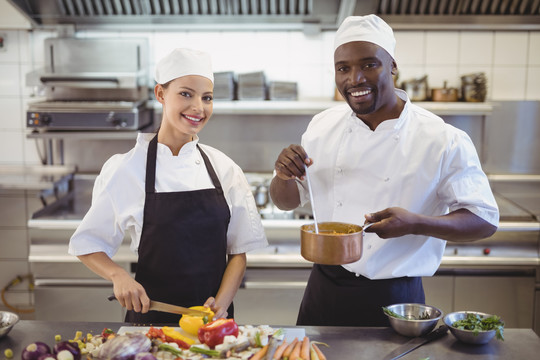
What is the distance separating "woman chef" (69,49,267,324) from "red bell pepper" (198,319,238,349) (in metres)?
0.32

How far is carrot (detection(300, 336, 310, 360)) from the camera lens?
5.06 feet

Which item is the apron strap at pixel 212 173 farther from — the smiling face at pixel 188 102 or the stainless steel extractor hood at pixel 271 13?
the stainless steel extractor hood at pixel 271 13

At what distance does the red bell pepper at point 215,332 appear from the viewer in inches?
63.5

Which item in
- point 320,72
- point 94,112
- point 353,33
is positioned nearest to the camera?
point 353,33

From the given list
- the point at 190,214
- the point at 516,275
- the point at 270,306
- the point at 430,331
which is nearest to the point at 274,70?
the point at 270,306

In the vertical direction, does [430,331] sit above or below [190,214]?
below

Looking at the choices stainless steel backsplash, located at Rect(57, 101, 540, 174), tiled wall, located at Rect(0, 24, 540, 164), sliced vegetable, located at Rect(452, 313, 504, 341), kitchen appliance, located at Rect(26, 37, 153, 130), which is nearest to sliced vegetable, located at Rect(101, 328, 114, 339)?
sliced vegetable, located at Rect(452, 313, 504, 341)

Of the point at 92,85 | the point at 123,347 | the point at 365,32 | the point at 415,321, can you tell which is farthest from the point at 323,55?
the point at 123,347

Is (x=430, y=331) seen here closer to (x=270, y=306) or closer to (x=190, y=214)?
Result: (x=190, y=214)

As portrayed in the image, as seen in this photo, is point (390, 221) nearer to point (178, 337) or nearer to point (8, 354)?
point (178, 337)

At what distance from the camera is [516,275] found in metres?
3.40

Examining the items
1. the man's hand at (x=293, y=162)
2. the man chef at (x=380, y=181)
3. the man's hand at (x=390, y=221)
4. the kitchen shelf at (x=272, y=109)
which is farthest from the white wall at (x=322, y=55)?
the man's hand at (x=390, y=221)

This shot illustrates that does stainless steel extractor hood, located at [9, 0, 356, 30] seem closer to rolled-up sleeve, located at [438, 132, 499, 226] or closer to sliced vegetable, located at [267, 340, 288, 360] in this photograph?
rolled-up sleeve, located at [438, 132, 499, 226]

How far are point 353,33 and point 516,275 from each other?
2.15m
